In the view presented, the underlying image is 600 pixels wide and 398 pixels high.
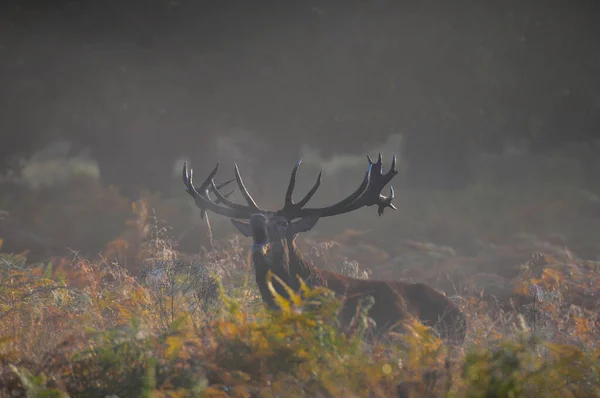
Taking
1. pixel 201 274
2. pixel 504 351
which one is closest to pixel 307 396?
pixel 504 351

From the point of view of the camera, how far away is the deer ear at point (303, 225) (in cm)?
782

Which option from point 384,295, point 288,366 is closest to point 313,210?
point 384,295

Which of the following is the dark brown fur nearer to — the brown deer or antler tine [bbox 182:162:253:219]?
the brown deer

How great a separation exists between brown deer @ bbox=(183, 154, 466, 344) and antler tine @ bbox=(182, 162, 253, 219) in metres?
0.02

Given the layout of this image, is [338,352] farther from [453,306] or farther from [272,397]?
[453,306]

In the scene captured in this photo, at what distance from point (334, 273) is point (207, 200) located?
2461 mm

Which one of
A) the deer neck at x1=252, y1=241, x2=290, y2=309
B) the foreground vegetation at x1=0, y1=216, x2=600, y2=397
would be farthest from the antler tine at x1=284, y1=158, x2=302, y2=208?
the foreground vegetation at x1=0, y1=216, x2=600, y2=397

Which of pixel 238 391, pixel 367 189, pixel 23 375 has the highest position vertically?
pixel 367 189

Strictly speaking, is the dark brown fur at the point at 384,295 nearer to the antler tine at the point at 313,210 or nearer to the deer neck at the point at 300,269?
the deer neck at the point at 300,269

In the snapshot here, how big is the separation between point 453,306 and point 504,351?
517cm

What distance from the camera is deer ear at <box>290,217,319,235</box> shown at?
25.7ft

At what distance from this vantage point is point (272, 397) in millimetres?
2852

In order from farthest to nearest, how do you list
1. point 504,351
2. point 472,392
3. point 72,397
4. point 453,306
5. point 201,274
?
point 453,306, point 201,274, point 72,397, point 504,351, point 472,392

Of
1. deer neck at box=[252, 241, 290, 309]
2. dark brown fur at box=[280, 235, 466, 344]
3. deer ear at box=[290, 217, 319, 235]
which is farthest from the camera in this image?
deer ear at box=[290, 217, 319, 235]
